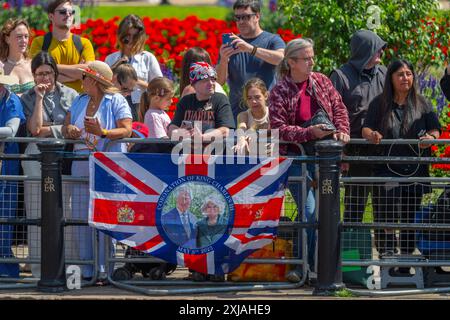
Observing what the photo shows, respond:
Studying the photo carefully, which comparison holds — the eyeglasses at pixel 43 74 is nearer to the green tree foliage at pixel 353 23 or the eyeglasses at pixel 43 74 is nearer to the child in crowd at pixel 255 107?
the child in crowd at pixel 255 107

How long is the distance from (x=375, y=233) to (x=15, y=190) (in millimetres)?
3198

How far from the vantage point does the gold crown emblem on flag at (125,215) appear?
1023 cm

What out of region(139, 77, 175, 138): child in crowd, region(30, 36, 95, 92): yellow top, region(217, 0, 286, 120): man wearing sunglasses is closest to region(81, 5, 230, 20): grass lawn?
region(30, 36, 95, 92): yellow top

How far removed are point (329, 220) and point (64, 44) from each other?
3.91m

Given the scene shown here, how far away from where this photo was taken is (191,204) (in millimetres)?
10203

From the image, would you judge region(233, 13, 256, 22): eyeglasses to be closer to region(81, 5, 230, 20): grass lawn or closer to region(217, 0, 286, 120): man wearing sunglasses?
region(217, 0, 286, 120): man wearing sunglasses

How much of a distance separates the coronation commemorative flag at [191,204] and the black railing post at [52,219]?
288mm

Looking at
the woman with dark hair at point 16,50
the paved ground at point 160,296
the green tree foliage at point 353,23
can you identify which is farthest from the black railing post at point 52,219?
the green tree foliage at point 353,23

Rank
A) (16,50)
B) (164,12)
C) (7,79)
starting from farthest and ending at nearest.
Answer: (164,12) < (16,50) < (7,79)

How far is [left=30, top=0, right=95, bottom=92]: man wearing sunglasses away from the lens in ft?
40.6

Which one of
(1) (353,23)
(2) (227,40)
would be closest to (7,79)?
(2) (227,40)

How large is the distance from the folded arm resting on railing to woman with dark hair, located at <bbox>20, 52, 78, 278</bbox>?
7.7 inches

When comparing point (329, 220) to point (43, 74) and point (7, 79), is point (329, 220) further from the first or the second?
point (7, 79)
